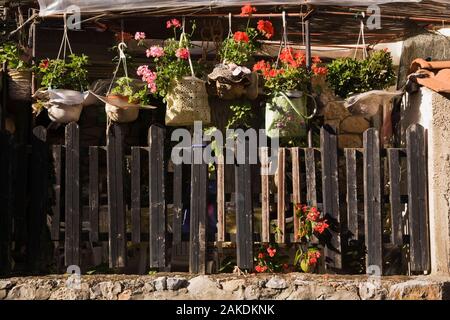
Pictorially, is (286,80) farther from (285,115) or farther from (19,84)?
(19,84)

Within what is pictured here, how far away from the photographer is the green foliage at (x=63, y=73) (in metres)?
5.83

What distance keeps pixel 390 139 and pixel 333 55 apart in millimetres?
1387

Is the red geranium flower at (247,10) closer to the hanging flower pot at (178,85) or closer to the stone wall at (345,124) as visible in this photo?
the hanging flower pot at (178,85)

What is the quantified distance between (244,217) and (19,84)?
2.20m

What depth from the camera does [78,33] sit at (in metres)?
7.01

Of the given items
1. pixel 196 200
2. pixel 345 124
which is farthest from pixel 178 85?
pixel 345 124

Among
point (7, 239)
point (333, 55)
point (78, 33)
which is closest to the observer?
point (7, 239)

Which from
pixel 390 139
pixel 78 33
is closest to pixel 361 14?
pixel 390 139

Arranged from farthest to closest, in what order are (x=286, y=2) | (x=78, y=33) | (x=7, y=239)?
1. (x=78, y=33)
2. (x=286, y=2)
3. (x=7, y=239)

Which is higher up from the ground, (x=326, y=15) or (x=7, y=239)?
(x=326, y=15)

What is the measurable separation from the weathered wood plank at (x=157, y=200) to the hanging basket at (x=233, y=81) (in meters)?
0.61

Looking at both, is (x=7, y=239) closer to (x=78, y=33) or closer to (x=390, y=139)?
(x=78, y=33)

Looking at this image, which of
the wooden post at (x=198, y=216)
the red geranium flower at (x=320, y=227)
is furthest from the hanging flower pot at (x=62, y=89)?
the red geranium flower at (x=320, y=227)

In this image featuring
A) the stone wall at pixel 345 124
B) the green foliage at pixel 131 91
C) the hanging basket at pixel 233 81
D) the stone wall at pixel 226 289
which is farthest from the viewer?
the stone wall at pixel 345 124
